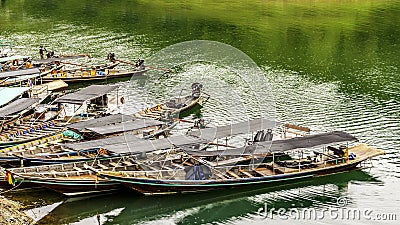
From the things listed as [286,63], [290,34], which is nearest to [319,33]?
[290,34]

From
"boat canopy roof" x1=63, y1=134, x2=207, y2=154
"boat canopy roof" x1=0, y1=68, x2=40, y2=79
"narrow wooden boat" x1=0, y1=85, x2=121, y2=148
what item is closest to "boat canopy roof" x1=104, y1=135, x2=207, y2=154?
"boat canopy roof" x1=63, y1=134, x2=207, y2=154

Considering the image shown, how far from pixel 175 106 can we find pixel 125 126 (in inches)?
320

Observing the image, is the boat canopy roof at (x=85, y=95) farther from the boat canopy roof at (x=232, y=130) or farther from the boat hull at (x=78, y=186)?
the boat hull at (x=78, y=186)

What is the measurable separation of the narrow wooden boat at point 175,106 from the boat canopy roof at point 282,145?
27.0ft

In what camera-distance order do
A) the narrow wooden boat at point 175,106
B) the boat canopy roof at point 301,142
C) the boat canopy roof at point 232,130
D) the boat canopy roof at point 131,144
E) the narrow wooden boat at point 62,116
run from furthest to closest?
1. the narrow wooden boat at point 175,106
2. the narrow wooden boat at point 62,116
3. the boat canopy roof at point 232,130
4. the boat canopy roof at point 301,142
5. the boat canopy roof at point 131,144

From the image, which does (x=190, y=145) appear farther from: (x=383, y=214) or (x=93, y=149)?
(x=383, y=214)

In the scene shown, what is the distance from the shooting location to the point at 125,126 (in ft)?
115

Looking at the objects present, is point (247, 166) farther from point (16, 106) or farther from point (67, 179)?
point (16, 106)

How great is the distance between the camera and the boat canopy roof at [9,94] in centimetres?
3950

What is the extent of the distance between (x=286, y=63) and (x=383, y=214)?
3109 cm

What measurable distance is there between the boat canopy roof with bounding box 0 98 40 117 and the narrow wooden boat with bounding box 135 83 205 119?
6.61 metres

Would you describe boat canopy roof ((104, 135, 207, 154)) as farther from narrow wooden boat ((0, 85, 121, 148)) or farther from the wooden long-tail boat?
narrow wooden boat ((0, 85, 121, 148))

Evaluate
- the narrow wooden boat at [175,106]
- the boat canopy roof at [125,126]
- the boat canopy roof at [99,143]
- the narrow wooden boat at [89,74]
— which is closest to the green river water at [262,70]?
the narrow wooden boat at [175,106]

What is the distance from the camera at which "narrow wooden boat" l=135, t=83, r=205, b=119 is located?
40216 millimetres
